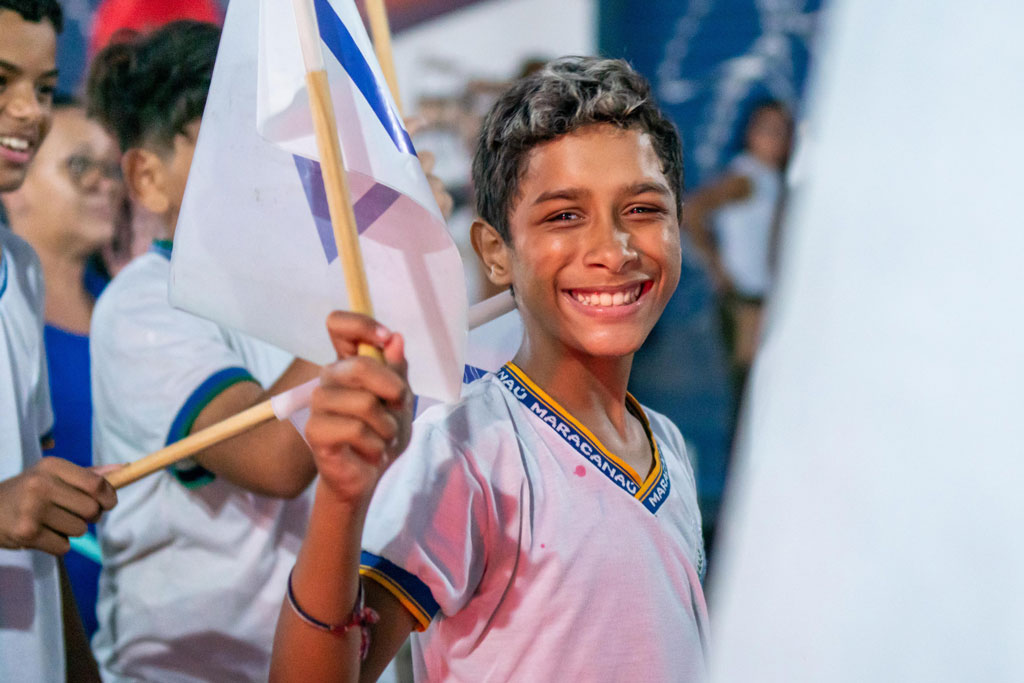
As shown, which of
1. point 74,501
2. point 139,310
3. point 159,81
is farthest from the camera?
point 159,81

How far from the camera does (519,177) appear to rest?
3.78ft

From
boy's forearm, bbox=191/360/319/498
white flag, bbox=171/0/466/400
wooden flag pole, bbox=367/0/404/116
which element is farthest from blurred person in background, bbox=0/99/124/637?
white flag, bbox=171/0/466/400

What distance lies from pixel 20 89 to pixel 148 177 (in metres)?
0.28

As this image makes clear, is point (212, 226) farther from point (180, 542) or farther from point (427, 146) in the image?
point (427, 146)

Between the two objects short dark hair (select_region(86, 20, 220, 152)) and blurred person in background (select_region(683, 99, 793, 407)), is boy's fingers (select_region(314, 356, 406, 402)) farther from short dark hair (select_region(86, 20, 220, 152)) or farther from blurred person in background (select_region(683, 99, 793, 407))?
blurred person in background (select_region(683, 99, 793, 407))

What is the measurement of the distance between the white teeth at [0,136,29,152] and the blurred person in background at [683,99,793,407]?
137 inches

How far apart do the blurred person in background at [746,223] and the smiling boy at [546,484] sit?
3437mm

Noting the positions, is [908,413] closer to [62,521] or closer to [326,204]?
[326,204]

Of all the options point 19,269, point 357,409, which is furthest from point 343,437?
point 19,269

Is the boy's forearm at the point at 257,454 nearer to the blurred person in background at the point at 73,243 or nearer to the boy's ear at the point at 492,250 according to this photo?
the boy's ear at the point at 492,250

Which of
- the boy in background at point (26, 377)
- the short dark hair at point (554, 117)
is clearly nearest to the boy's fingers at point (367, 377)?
the short dark hair at point (554, 117)

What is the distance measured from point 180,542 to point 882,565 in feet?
3.43

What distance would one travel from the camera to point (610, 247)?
109 cm

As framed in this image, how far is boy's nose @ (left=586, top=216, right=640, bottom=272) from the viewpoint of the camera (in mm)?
1085
